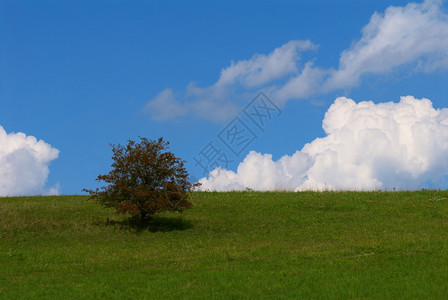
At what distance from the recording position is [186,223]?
101 ft

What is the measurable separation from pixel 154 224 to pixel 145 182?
2.81 meters

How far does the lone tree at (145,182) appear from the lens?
28906mm

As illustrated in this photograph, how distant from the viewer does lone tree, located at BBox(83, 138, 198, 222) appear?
28.9 m

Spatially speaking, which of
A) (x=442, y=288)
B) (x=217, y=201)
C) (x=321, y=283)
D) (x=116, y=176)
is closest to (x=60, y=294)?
(x=321, y=283)

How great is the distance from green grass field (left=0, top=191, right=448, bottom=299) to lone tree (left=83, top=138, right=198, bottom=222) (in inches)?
62.3

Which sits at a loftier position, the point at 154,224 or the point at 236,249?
the point at 154,224

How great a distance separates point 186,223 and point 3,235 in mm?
10715

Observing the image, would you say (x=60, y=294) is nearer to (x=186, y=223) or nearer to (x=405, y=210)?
(x=186, y=223)

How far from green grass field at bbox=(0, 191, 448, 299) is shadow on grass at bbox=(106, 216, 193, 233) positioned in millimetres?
125

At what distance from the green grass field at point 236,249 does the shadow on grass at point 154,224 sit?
0.13 metres

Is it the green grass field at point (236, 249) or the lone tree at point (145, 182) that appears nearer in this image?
the green grass field at point (236, 249)

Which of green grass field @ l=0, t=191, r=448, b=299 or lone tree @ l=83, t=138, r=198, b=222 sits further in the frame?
lone tree @ l=83, t=138, r=198, b=222

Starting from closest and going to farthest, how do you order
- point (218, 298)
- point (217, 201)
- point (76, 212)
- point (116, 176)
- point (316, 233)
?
1. point (218, 298)
2. point (316, 233)
3. point (116, 176)
4. point (76, 212)
5. point (217, 201)

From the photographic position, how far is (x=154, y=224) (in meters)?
30.6
